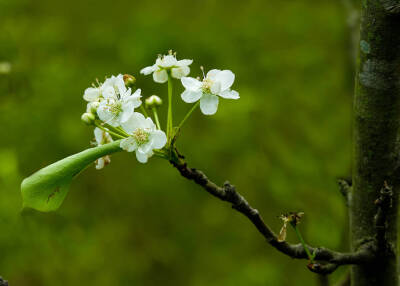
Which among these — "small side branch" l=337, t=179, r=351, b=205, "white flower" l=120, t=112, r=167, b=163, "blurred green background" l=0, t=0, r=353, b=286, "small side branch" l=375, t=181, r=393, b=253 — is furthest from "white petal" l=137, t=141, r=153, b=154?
"blurred green background" l=0, t=0, r=353, b=286

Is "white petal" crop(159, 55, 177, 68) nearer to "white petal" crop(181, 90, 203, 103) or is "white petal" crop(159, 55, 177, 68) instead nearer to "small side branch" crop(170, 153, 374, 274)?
"white petal" crop(181, 90, 203, 103)

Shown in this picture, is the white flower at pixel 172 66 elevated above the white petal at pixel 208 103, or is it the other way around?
the white flower at pixel 172 66

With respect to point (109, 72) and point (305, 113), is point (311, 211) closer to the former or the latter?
point (305, 113)

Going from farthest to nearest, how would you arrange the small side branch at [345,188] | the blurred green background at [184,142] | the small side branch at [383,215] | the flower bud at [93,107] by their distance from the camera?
the blurred green background at [184,142], the small side branch at [345,188], the flower bud at [93,107], the small side branch at [383,215]

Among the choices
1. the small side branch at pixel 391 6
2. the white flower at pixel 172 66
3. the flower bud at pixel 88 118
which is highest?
the small side branch at pixel 391 6

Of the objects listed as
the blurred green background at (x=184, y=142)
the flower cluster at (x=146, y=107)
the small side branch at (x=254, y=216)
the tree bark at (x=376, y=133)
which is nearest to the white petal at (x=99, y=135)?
the flower cluster at (x=146, y=107)

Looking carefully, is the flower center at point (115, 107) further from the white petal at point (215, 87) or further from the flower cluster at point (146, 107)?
the white petal at point (215, 87)

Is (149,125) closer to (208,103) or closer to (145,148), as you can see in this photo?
(145,148)
